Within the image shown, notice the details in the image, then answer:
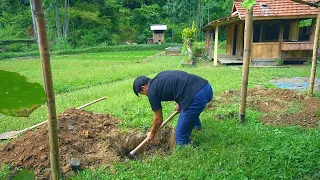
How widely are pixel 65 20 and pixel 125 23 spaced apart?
27.7 feet

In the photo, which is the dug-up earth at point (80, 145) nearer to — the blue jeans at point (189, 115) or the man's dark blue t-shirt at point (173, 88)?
the blue jeans at point (189, 115)

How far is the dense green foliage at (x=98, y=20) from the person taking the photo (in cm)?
3112

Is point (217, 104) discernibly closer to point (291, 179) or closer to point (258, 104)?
point (258, 104)

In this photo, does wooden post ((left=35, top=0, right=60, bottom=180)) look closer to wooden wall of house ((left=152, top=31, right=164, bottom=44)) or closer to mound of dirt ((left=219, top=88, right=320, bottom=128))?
mound of dirt ((left=219, top=88, right=320, bottom=128))

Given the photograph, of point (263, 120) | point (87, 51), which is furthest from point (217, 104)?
point (87, 51)

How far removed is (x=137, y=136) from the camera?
4.34 meters

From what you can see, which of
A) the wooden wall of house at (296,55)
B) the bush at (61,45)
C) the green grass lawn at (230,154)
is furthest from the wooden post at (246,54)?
the bush at (61,45)

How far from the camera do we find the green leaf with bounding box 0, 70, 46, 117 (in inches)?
23.1

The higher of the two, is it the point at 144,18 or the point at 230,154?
the point at 144,18

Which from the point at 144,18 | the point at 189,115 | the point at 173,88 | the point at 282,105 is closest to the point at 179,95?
the point at 173,88

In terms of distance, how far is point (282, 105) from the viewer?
5.76m

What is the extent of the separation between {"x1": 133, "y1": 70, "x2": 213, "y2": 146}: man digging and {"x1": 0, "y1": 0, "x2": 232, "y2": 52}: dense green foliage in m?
27.2

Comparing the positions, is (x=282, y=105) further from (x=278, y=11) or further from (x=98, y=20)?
(x=98, y=20)

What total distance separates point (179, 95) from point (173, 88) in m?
0.13
